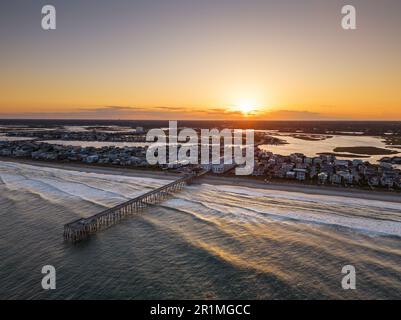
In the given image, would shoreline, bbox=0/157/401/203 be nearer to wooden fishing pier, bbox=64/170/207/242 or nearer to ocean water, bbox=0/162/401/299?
ocean water, bbox=0/162/401/299

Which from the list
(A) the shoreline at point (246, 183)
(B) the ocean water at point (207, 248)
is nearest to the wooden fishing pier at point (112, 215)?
(B) the ocean water at point (207, 248)

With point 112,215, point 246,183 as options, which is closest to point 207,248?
point 112,215

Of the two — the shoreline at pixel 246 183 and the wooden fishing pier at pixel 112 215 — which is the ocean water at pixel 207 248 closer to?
the wooden fishing pier at pixel 112 215

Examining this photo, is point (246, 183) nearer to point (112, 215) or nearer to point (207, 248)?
point (112, 215)

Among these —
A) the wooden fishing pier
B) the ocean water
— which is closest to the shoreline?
Result: the ocean water
